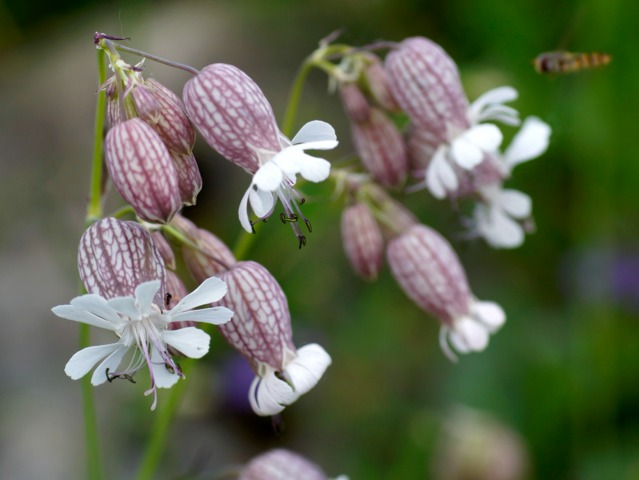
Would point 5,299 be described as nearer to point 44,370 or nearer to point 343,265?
point 44,370

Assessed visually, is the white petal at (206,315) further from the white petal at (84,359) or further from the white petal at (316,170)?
the white petal at (316,170)

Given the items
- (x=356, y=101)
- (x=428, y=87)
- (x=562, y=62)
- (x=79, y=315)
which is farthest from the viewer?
(x=562, y=62)

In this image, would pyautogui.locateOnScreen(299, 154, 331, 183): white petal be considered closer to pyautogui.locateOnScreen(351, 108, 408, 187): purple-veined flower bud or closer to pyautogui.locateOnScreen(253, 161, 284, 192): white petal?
pyautogui.locateOnScreen(253, 161, 284, 192): white petal

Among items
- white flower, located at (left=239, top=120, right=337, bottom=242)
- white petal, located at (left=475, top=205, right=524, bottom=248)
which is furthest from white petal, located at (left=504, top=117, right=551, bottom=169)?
white flower, located at (left=239, top=120, right=337, bottom=242)

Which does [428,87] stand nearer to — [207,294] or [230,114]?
[230,114]

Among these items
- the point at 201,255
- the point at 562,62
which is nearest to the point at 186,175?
the point at 201,255

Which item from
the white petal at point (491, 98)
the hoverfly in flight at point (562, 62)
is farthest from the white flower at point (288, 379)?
the hoverfly in flight at point (562, 62)

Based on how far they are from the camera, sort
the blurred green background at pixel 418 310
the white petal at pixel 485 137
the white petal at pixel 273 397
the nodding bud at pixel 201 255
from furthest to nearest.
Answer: the blurred green background at pixel 418 310
the white petal at pixel 485 137
the nodding bud at pixel 201 255
the white petal at pixel 273 397
